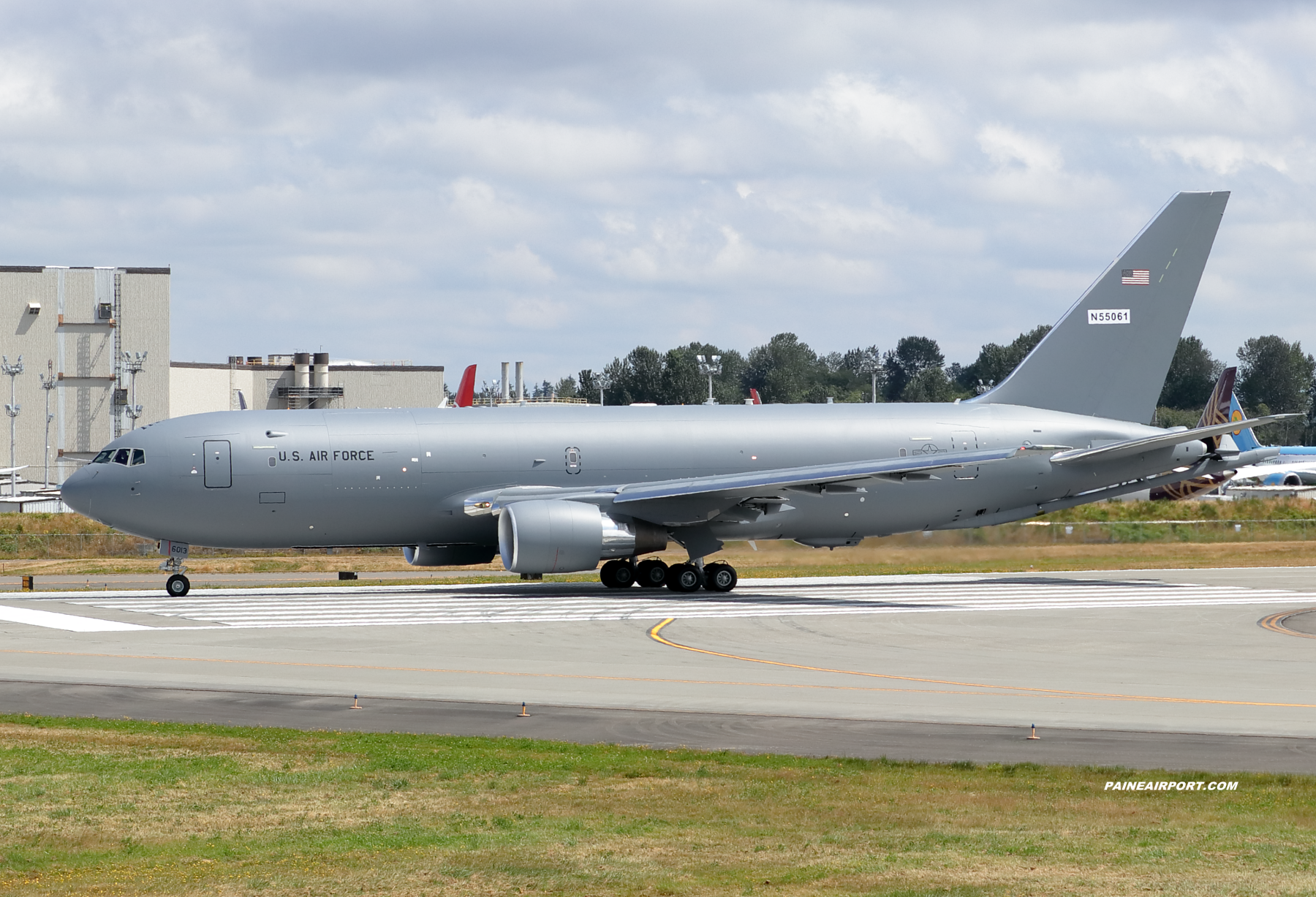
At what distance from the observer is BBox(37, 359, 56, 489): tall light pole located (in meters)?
106

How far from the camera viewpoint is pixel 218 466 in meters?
39.1

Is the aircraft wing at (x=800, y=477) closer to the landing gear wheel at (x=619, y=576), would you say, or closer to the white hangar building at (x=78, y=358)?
the landing gear wheel at (x=619, y=576)

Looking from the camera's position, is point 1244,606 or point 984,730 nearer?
point 984,730

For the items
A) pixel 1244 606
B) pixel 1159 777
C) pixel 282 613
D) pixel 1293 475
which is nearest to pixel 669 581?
pixel 282 613

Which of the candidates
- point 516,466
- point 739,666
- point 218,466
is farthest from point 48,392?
point 739,666

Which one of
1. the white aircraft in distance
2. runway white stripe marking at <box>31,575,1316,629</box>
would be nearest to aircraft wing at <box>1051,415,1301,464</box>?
runway white stripe marking at <box>31,575,1316,629</box>

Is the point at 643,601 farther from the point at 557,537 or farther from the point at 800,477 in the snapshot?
the point at 800,477

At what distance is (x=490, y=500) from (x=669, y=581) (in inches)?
217

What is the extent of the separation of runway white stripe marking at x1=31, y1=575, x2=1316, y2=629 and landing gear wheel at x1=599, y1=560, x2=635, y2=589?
734 mm

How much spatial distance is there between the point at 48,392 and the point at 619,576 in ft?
264

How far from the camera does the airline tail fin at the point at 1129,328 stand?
148 ft

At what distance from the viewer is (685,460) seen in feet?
138

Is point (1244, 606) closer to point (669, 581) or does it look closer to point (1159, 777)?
point (669, 581)

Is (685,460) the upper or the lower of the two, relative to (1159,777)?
upper
